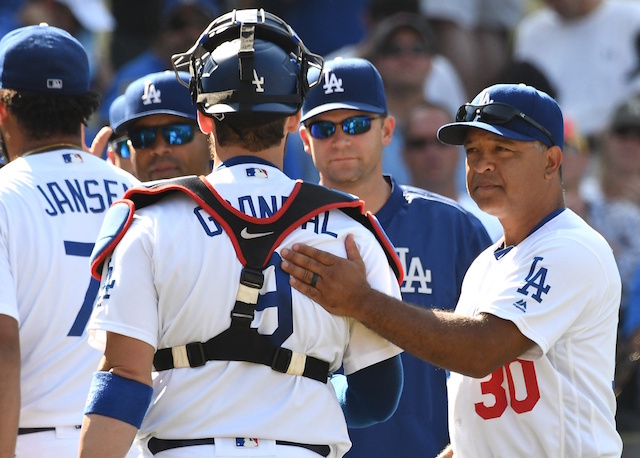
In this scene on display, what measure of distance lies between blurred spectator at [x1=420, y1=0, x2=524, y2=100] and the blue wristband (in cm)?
722

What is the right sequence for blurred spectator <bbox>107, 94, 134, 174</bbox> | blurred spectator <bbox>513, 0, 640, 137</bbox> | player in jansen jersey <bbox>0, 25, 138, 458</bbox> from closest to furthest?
player in jansen jersey <bbox>0, 25, 138, 458</bbox> → blurred spectator <bbox>107, 94, 134, 174</bbox> → blurred spectator <bbox>513, 0, 640, 137</bbox>

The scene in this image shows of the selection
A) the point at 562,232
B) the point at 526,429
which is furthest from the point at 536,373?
the point at 562,232

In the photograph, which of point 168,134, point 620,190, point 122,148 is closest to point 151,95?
point 168,134

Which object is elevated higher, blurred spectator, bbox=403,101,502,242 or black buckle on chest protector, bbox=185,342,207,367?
blurred spectator, bbox=403,101,502,242

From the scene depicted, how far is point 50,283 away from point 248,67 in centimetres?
133

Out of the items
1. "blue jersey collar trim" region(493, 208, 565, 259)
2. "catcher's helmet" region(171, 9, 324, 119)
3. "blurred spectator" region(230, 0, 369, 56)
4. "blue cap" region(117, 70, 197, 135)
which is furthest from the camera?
"blurred spectator" region(230, 0, 369, 56)

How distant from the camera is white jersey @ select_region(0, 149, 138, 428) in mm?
3896

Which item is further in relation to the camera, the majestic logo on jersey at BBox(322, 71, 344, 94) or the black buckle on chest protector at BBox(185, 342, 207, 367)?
the majestic logo on jersey at BBox(322, 71, 344, 94)

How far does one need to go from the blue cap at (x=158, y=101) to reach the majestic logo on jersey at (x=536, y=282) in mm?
2349

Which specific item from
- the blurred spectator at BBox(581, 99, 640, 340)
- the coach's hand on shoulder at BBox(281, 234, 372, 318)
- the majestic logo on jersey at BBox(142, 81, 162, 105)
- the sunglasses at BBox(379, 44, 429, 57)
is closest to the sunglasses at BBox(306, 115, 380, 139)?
the majestic logo on jersey at BBox(142, 81, 162, 105)

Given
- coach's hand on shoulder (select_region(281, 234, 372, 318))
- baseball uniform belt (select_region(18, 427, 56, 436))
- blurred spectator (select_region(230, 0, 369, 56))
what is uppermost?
blurred spectator (select_region(230, 0, 369, 56))

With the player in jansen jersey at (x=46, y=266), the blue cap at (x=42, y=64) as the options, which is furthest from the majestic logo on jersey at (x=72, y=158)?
the blue cap at (x=42, y=64)

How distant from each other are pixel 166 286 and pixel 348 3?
6919 millimetres

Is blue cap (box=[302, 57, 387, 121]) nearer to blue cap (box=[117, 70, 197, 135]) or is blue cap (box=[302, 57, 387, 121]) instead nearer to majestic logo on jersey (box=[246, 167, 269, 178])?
blue cap (box=[117, 70, 197, 135])
